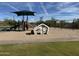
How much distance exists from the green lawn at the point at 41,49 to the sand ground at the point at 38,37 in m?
0.06

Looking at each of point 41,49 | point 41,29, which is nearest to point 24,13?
point 41,29

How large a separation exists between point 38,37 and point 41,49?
0.53ft

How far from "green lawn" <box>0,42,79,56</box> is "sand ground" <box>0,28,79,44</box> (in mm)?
57

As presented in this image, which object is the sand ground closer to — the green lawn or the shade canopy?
the green lawn

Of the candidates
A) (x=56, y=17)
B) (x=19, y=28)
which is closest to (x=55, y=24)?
(x=56, y=17)

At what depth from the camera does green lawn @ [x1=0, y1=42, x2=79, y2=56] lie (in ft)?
17.0

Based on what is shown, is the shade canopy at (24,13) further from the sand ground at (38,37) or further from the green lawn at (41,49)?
the green lawn at (41,49)

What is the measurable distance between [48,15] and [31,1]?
0.25 m

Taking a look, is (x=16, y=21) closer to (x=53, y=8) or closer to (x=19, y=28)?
(x=19, y=28)

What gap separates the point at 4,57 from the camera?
517cm

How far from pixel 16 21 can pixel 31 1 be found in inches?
11.2

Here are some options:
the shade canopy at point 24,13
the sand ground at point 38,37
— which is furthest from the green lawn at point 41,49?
the shade canopy at point 24,13

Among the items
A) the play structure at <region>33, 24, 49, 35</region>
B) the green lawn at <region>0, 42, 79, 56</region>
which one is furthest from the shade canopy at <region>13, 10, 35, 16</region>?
the green lawn at <region>0, 42, 79, 56</region>

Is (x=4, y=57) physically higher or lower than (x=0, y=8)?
lower
